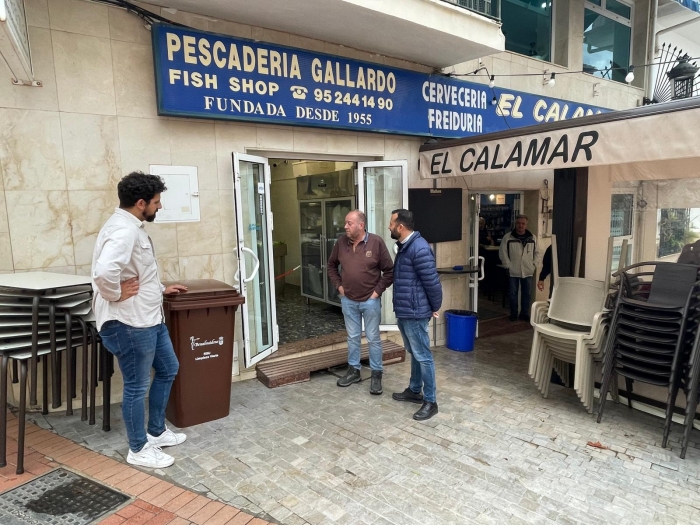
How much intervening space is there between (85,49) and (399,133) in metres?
3.48

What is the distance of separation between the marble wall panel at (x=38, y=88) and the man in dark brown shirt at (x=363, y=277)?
279cm

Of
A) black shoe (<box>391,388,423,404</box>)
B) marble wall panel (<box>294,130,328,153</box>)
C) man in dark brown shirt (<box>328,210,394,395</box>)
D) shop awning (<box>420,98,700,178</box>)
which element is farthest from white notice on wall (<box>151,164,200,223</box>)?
shop awning (<box>420,98,700,178</box>)

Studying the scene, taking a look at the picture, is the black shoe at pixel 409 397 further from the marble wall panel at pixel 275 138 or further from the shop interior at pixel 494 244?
the shop interior at pixel 494 244

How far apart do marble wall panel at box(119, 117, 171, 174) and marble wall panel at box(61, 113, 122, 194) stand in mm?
59

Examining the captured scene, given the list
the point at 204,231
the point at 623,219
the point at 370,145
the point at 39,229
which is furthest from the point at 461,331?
the point at 39,229

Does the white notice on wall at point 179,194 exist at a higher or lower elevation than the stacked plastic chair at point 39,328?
higher

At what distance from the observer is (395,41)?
5.06 metres

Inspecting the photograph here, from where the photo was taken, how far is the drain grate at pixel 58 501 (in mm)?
2510

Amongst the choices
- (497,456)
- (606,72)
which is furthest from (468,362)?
(606,72)

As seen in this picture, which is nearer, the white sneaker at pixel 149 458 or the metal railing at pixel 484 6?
the white sneaker at pixel 149 458

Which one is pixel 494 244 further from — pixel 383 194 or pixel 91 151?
pixel 91 151

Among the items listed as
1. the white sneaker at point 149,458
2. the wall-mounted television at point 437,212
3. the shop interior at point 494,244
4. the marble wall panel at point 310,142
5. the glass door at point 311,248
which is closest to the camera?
the white sneaker at point 149,458

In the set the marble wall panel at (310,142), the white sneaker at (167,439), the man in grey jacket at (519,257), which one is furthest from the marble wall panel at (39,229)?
the man in grey jacket at (519,257)

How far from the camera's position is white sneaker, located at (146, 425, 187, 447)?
3.32 meters
